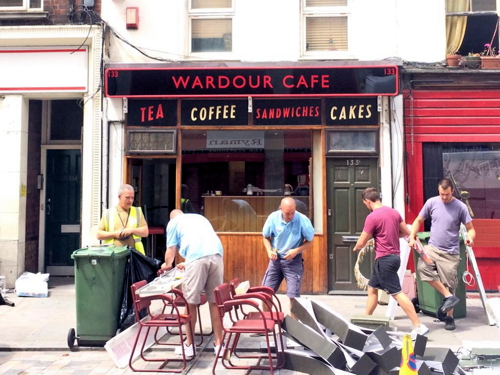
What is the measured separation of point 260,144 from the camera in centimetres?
944

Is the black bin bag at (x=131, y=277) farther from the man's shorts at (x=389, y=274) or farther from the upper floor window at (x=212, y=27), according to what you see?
the upper floor window at (x=212, y=27)

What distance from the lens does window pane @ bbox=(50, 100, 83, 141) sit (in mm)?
10711

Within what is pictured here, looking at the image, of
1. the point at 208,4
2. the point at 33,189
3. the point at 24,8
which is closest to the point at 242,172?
the point at 208,4

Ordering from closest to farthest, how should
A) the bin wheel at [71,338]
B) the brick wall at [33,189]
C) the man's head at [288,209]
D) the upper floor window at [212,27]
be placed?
the bin wheel at [71,338]
the man's head at [288,209]
the upper floor window at [212,27]
the brick wall at [33,189]

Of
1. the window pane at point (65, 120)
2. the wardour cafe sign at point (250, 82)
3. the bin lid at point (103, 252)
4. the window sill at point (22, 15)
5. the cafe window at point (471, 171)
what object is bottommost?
the bin lid at point (103, 252)

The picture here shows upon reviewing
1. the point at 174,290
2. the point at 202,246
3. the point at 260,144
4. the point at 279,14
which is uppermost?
the point at 279,14

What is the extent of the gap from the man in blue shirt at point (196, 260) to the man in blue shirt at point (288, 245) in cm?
88

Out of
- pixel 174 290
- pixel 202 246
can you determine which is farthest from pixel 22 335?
pixel 202 246

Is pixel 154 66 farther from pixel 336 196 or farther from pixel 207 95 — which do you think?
pixel 336 196

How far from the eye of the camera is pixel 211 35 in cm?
973

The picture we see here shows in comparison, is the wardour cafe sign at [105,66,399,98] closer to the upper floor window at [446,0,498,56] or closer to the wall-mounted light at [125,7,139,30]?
the wall-mounted light at [125,7,139,30]

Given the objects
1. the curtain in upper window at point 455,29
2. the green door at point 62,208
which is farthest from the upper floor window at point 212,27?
the curtain in upper window at point 455,29

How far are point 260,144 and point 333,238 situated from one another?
2032mm

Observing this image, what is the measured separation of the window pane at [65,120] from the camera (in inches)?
422
